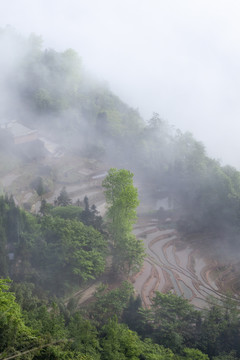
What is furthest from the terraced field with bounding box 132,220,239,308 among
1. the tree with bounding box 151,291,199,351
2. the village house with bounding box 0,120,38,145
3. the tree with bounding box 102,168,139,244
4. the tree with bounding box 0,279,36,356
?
the village house with bounding box 0,120,38,145

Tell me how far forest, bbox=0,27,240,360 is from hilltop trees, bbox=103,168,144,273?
8 cm

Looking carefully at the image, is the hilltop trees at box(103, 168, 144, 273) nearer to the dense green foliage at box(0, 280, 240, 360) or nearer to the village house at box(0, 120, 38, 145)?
the dense green foliage at box(0, 280, 240, 360)

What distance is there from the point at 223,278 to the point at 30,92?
42.8m

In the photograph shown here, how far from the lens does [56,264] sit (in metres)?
26.7

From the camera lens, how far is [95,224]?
103 feet

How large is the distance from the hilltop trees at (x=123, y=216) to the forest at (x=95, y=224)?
0.08m

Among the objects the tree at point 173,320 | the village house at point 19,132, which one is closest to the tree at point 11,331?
the tree at point 173,320

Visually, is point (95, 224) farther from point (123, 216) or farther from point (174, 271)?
point (174, 271)

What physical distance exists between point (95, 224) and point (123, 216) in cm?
385

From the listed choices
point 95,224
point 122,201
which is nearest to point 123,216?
point 122,201

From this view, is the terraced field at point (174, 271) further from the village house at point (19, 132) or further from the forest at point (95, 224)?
the village house at point (19, 132)

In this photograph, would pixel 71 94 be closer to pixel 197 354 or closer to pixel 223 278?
pixel 223 278

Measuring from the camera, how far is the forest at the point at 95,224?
1747cm

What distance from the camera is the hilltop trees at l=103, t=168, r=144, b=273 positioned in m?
27.9
